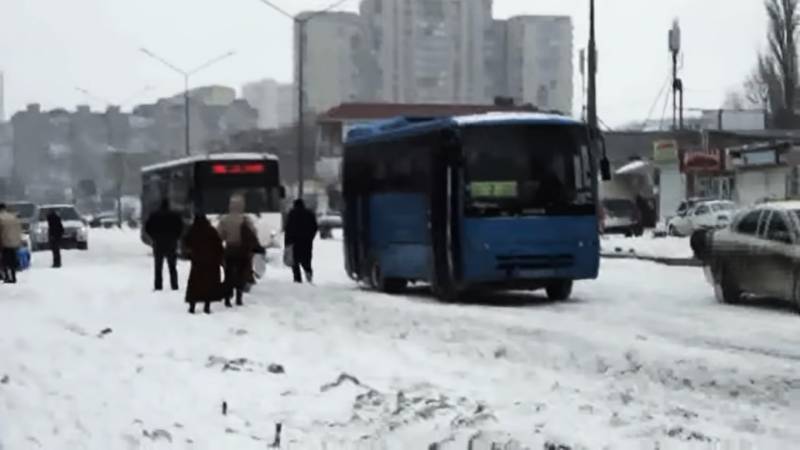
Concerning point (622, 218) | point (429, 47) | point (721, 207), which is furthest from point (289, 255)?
point (429, 47)

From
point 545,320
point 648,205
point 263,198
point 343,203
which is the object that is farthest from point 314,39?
point 545,320

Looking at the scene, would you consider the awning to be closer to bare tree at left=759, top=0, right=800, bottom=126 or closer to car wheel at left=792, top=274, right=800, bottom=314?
bare tree at left=759, top=0, right=800, bottom=126

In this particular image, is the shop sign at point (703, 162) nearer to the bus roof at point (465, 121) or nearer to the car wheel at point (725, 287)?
the bus roof at point (465, 121)

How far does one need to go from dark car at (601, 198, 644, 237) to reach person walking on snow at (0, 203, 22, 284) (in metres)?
34.0

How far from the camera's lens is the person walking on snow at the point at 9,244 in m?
31.1

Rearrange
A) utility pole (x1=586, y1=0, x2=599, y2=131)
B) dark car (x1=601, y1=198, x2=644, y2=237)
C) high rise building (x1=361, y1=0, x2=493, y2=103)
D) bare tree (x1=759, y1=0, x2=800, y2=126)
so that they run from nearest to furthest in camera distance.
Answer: utility pole (x1=586, y1=0, x2=599, y2=131) → dark car (x1=601, y1=198, x2=644, y2=237) → bare tree (x1=759, y1=0, x2=800, y2=126) → high rise building (x1=361, y1=0, x2=493, y2=103)

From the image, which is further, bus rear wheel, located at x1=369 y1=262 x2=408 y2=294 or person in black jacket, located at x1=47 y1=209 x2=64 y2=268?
person in black jacket, located at x1=47 y1=209 x2=64 y2=268

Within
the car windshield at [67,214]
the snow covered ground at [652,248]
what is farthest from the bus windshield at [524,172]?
the car windshield at [67,214]

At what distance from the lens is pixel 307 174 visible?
11556cm

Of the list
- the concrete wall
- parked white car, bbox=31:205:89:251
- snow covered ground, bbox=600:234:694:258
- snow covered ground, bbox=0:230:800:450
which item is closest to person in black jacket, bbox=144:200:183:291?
snow covered ground, bbox=0:230:800:450

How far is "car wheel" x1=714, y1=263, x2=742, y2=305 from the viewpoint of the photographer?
22859mm

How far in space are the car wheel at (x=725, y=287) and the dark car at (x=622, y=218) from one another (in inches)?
1499

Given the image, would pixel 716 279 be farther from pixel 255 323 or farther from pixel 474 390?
pixel 474 390

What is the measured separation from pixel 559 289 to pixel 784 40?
171ft
